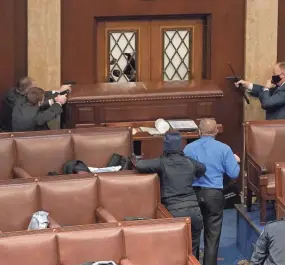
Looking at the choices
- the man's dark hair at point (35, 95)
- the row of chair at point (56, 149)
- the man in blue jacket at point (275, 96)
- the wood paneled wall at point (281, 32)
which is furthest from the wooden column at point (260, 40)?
the man's dark hair at point (35, 95)

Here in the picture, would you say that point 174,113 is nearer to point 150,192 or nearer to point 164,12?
point 164,12

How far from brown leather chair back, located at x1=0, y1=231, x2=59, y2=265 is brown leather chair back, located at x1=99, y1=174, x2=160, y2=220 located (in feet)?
4.22

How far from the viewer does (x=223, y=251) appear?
32.3 feet

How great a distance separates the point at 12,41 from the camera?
10953 mm

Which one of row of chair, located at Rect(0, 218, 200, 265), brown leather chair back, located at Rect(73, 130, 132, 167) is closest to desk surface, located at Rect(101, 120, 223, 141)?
brown leather chair back, located at Rect(73, 130, 132, 167)

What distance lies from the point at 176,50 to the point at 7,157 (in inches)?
124

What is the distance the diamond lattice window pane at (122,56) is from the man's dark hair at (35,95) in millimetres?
1734

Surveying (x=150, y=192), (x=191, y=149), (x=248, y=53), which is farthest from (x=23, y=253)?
(x=248, y=53)

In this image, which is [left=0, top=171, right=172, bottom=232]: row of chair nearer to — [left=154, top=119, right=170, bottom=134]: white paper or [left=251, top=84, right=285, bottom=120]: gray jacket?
[left=154, top=119, right=170, bottom=134]: white paper

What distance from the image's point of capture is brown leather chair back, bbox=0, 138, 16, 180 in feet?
30.6

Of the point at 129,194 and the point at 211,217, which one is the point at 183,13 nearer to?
the point at 211,217

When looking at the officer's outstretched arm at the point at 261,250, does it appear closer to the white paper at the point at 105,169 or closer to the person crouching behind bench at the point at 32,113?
the white paper at the point at 105,169

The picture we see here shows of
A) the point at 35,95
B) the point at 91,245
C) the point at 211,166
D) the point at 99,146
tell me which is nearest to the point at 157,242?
the point at 91,245

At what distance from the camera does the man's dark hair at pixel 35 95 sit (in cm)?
991
